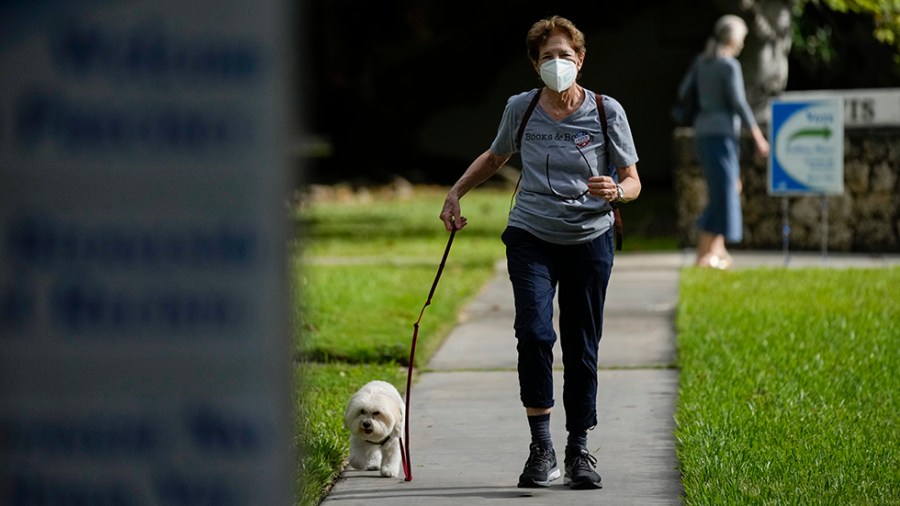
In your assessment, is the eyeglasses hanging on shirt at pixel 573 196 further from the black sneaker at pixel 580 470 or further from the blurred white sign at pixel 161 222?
the blurred white sign at pixel 161 222

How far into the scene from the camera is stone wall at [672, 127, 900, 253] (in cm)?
1448

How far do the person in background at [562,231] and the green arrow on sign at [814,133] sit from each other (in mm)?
7714

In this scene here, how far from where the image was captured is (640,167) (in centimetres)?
2373

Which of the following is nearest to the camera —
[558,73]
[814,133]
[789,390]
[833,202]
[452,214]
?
[558,73]

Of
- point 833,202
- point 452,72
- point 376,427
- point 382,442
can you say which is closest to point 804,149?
point 833,202

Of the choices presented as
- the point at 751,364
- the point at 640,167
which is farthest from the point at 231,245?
the point at 640,167

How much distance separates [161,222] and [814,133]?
456 inches

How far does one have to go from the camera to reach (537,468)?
19.5 feet

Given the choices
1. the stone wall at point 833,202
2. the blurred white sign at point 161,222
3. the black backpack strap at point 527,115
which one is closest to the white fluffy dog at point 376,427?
the black backpack strap at point 527,115

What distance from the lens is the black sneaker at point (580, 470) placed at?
233 inches

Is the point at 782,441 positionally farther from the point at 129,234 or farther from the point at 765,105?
the point at 765,105

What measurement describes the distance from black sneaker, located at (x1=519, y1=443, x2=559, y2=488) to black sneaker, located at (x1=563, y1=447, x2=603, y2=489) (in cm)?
7

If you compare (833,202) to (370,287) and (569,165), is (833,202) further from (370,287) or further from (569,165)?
(569,165)

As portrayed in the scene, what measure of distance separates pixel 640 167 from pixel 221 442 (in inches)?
853
